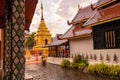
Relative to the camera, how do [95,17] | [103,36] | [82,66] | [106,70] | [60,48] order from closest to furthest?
[106,70]
[103,36]
[95,17]
[82,66]
[60,48]

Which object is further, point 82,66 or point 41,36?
point 41,36

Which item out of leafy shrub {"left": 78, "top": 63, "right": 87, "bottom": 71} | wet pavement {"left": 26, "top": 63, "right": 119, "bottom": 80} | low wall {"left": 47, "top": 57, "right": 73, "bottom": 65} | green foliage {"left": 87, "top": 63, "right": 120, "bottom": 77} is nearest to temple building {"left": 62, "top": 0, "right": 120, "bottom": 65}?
leafy shrub {"left": 78, "top": 63, "right": 87, "bottom": 71}

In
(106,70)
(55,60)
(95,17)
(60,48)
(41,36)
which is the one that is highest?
(41,36)

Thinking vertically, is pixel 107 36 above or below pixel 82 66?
above

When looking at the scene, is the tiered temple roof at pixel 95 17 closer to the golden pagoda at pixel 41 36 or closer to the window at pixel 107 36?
the window at pixel 107 36

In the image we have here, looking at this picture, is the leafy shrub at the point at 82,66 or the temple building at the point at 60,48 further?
the temple building at the point at 60,48

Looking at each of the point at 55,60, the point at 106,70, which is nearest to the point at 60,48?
the point at 55,60

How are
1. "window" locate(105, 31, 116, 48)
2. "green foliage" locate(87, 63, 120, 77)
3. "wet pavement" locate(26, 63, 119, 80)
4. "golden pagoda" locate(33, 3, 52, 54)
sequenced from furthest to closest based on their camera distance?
"golden pagoda" locate(33, 3, 52, 54) → "window" locate(105, 31, 116, 48) → "wet pavement" locate(26, 63, 119, 80) → "green foliage" locate(87, 63, 120, 77)

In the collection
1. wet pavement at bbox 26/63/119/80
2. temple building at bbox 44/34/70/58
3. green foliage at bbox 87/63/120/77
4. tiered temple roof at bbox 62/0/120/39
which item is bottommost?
wet pavement at bbox 26/63/119/80

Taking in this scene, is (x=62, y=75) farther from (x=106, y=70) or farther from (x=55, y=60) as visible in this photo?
(x=55, y=60)

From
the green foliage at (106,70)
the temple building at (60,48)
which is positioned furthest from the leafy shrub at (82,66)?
the temple building at (60,48)

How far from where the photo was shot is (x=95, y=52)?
14.4m

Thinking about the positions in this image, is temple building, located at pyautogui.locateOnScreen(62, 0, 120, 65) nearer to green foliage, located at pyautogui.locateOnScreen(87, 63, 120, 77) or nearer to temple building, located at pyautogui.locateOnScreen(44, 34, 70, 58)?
green foliage, located at pyautogui.locateOnScreen(87, 63, 120, 77)

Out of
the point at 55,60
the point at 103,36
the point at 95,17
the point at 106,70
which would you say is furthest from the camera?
the point at 55,60
